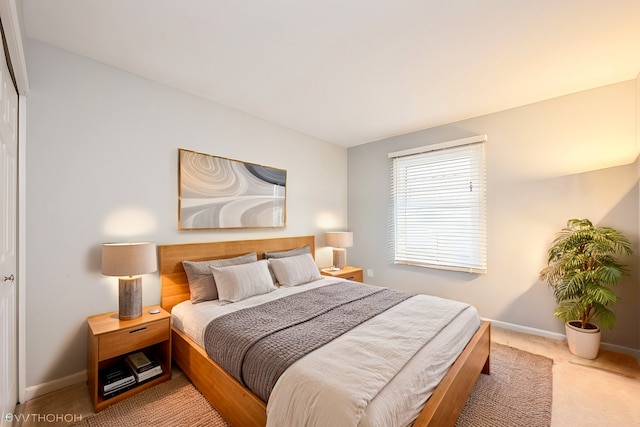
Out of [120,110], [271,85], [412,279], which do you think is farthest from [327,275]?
[120,110]

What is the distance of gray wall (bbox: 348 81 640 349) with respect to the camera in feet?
8.41

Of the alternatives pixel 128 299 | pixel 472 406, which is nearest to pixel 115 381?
pixel 128 299

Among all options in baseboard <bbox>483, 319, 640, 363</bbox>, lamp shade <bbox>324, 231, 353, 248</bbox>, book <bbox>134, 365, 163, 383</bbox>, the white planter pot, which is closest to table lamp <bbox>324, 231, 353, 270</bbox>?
lamp shade <bbox>324, 231, 353, 248</bbox>

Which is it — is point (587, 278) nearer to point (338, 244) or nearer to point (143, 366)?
point (338, 244)

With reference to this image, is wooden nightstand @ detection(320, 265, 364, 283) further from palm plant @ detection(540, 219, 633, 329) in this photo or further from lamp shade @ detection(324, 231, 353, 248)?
palm plant @ detection(540, 219, 633, 329)

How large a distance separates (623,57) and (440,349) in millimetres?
2748

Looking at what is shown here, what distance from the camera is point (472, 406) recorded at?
1.87 meters

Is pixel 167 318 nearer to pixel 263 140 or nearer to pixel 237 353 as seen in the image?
pixel 237 353

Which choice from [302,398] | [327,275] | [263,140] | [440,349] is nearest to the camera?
[302,398]

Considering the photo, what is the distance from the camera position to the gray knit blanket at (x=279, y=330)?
150 centimetres

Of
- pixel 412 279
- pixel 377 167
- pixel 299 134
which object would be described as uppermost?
pixel 299 134

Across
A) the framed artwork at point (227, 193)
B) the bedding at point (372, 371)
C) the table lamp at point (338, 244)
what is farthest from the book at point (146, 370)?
the table lamp at point (338, 244)

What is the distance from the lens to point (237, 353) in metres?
1.64

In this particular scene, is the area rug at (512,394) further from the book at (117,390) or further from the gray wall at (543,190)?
the book at (117,390)
